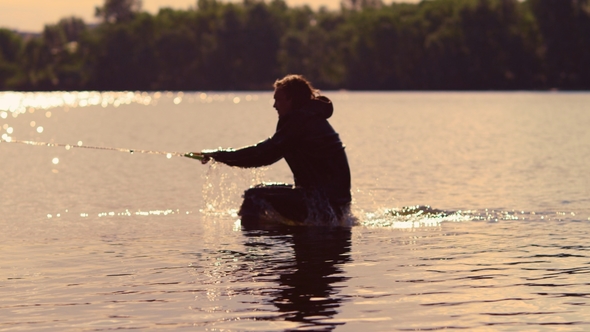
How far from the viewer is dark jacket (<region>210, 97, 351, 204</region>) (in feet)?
52.4

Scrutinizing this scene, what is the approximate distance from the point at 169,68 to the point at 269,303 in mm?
184262

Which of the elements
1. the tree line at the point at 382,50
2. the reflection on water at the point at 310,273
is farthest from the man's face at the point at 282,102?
the tree line at the point at 382,50

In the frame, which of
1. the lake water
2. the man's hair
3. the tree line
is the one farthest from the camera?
the tree line

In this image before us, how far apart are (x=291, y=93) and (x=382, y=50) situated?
14312 cm

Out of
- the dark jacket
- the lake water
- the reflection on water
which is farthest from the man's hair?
the reflection on water

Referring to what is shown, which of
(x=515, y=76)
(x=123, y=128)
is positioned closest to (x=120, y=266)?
(x=123, y=128)

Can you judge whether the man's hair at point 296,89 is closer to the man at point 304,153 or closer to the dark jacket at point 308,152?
the man at point 304,153

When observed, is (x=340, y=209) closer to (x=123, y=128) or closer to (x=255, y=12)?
(x=123, y=128)

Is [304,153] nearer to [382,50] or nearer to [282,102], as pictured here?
[282,102]

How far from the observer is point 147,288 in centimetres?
1209

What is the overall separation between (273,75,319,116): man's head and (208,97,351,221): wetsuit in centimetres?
9

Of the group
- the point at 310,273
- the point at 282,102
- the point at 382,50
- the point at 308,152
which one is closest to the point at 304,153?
the point at 308,152

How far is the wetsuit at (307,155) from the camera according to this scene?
16.0 meters

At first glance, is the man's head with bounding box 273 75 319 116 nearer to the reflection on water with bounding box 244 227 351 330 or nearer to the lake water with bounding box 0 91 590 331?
the lake water with bounding box 0 91 590 331
